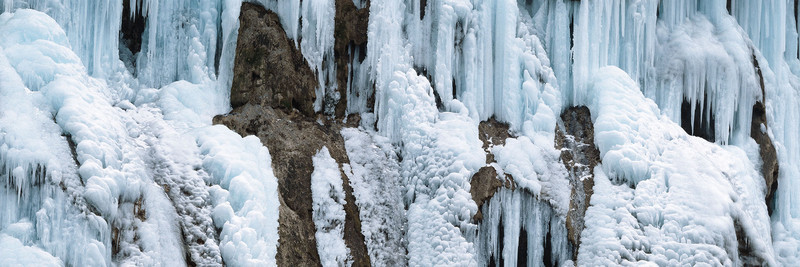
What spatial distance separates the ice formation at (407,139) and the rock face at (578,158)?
120 millimetres

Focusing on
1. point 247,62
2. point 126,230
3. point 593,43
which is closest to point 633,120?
point 593,43

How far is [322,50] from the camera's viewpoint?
11.5 metres

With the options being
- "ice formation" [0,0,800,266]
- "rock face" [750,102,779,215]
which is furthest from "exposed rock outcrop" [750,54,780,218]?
"ice formation" [0,0,800,266]

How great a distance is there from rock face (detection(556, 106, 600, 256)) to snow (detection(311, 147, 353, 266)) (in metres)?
2.98

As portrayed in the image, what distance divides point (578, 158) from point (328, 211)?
Result: 3.65 metres

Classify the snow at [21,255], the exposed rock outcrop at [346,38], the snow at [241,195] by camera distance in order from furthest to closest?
the exposed rock outcrop at [346,38] < the snow at [241,195] < the snow at [21,255]

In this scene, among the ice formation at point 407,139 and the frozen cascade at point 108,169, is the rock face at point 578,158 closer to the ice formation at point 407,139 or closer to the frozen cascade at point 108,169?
the ice formation at point 407,139

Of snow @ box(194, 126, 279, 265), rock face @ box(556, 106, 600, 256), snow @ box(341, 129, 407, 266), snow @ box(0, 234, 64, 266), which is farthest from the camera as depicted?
rock face @ box(556, 106, 600, 256)

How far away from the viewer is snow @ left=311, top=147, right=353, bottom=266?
10.3 meters

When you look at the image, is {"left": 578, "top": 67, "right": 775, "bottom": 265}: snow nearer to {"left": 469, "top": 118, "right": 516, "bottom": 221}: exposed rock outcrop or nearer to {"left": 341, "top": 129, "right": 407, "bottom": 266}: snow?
{"left": 469, "top": 118, "right": 516, "bottom": 221}: exposed rock outcrop

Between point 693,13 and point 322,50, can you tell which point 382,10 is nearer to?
point 322,50

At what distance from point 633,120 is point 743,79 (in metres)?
2.97

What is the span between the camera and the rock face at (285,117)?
1034 centimetres

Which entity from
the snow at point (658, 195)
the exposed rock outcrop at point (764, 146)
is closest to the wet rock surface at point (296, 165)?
the snow at point (658, 195)
